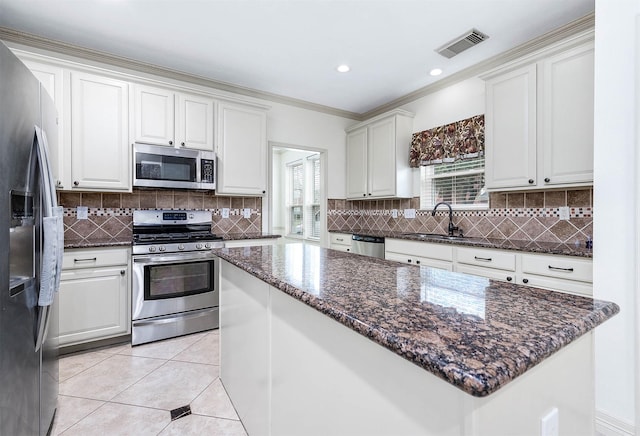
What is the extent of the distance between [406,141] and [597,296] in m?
2.56

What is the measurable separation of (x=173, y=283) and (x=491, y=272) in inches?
108

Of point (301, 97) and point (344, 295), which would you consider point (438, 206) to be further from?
point (344, 295)

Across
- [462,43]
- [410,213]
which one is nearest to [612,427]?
[410,213]

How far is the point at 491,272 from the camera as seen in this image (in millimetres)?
2408

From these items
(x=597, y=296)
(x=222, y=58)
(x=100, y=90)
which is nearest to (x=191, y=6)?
(x=222, y=58)

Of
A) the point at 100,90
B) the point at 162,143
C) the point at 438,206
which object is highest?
the point at 100,90

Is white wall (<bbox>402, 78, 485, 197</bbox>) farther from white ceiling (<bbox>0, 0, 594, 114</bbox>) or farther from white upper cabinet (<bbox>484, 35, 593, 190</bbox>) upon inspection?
white upper cabinet (<bbox>484, 35, 593, 190</bbox>)

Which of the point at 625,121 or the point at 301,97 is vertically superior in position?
the point at 301,97

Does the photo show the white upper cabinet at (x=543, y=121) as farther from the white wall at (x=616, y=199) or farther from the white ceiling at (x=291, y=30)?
the white wall at (x=616, y=199)

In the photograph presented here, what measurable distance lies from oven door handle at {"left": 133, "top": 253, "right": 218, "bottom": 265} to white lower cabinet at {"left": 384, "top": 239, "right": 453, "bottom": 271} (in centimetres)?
182

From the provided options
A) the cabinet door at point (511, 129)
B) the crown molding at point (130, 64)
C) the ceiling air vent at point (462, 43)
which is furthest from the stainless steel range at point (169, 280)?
the ceiling air vent at point (462, 43)

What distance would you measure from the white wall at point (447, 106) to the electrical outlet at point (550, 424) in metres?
3.09

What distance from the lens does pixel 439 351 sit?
0.52 meters

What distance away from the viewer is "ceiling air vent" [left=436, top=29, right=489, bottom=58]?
8.47ft
